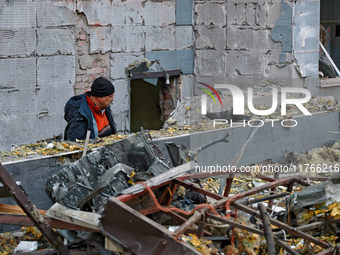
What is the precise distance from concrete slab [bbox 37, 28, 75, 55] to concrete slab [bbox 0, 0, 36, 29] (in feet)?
0.83

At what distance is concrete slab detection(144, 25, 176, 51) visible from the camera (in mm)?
8414

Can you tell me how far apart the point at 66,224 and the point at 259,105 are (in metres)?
5.33

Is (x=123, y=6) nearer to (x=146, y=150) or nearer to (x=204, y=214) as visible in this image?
(x=146, y=150)

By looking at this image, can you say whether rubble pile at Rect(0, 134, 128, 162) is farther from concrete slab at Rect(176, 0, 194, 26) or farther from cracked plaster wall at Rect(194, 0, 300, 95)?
cracked plaster wall at Rect(194, 0, 300, 95)

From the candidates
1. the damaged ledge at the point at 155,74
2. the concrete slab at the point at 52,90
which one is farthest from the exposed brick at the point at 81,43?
the damaged ledge at the point at 155,74

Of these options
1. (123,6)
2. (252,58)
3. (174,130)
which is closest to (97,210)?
(174,130)

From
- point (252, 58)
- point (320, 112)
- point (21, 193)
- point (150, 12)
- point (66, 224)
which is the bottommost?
point (66, 224)

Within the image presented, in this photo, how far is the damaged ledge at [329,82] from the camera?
10914mm

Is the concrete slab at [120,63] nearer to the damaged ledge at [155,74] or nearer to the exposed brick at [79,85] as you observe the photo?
the damaged ledge at [155,74]

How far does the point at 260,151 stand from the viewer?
6117mm

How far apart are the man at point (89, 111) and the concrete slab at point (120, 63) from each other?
9.60 feet

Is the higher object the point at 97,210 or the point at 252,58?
the point at 252,58

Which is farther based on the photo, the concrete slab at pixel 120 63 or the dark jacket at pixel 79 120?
the concrete slab at pixel 120 63

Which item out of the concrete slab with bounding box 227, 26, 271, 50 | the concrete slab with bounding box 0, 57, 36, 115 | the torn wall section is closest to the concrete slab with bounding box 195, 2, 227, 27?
the concrete slab with bounding box 227, 26, 271, 50
